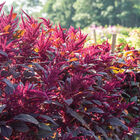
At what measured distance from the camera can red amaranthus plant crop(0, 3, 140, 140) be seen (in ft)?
3.15

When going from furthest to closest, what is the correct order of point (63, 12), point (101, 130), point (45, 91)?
point (63, 12) < point (101, 130) < point (45, 91)

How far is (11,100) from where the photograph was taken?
93cm

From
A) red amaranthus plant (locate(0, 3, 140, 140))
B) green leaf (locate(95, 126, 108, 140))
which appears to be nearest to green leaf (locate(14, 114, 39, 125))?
red amaranthus plant (locate(0, 3, 140, 140))

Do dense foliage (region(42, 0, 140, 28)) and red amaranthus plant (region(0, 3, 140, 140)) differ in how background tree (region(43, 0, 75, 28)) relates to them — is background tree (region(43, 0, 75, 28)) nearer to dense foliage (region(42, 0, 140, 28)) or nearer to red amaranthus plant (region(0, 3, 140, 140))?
dense foliage (region(42, 0, 140, 28))

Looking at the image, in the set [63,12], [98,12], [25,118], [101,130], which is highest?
[63,12]

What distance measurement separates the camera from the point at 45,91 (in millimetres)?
1034

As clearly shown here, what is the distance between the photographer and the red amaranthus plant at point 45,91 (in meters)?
0.96

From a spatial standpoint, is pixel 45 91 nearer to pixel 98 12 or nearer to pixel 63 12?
pixel 98 12

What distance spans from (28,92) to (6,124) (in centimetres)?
18

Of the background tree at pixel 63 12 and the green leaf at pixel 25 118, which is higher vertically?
the background tree at pixel 63 12

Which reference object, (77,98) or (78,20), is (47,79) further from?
(78,20)

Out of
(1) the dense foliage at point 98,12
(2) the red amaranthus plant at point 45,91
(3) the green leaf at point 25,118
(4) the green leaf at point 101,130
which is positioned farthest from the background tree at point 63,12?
(3) the green leaf at point 25,118

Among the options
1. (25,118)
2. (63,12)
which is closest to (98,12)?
(63,12)

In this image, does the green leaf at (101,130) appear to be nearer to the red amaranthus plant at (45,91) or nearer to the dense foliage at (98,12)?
the red amaranthus plant at (45,91)
